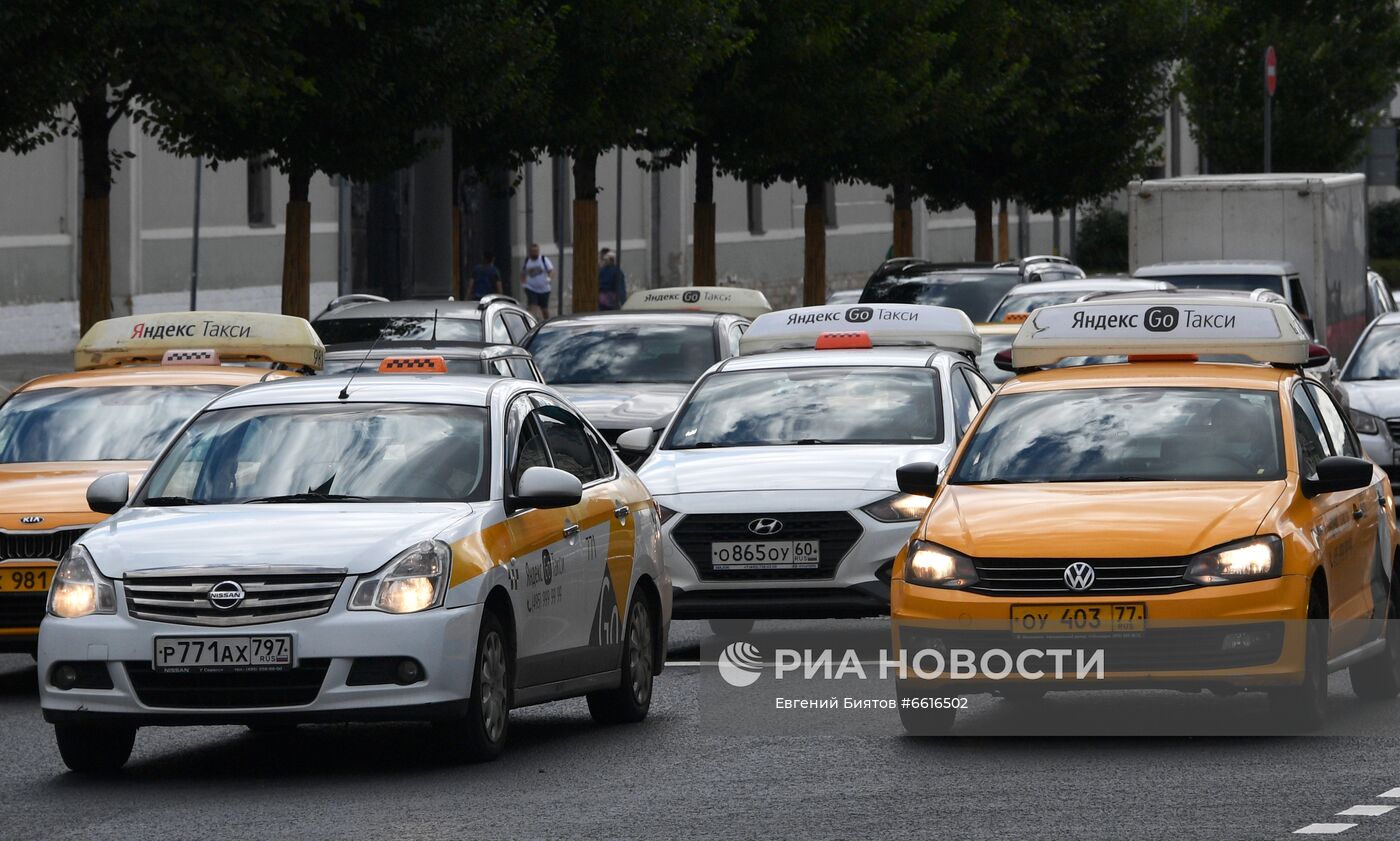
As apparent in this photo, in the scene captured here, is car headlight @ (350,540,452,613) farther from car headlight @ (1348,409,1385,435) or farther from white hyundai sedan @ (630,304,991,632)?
car headlight @ (1348,409,1385,435)

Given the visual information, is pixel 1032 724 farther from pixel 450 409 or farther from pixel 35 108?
pixel 35 108

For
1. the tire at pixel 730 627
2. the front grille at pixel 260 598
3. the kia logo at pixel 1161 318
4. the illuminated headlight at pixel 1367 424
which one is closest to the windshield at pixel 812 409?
the tire at pixel 730 627

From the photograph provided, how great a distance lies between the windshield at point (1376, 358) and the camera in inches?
873

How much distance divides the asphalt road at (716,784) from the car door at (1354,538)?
0.42 metres

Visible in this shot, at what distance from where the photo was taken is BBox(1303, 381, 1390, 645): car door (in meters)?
11.0

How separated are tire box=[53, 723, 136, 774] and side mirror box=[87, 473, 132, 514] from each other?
1.15m

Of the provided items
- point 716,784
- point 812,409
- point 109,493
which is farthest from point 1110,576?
point 812,409

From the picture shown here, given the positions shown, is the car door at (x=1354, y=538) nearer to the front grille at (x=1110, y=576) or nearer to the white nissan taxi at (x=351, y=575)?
the front grille at (x=1110, y=576)

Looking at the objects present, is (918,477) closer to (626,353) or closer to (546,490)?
(546,490)

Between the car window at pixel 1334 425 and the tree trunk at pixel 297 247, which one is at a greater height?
the tree trunk at pixel 297 247

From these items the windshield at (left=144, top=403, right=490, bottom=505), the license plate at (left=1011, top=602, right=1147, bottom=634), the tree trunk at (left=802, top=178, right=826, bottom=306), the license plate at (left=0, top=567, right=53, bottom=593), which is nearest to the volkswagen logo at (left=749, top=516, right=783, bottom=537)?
the windshield at (left=144, top=403, right=490, bottom=505)

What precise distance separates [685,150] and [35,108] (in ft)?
54.5


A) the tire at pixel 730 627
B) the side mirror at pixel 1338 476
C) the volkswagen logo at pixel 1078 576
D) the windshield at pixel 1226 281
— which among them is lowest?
the tire at pixel 730 627

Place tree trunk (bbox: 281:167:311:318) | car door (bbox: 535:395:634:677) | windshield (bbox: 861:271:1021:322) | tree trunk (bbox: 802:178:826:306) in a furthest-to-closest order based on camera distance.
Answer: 1. tree trunk (bbox: 802:178:826:306)
2. windshield (bbox: 861:271:1021:322)
3. tree trunk (bbox: 281:167:311:318)
4. car door (bbox: 535:395:634:677)
